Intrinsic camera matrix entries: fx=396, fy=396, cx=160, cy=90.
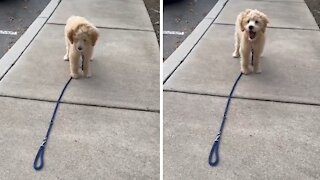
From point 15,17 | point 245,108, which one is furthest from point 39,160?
point 15,17

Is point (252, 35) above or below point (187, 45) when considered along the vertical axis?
above

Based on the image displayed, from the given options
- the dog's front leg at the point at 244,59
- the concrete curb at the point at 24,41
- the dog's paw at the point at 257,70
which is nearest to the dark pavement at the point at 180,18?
the dog's front leg at the point at 244,59

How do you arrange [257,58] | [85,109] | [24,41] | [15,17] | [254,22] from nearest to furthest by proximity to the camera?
[85,109], [254,22], [257,58], [24,41], [15,17]

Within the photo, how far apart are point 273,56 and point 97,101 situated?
2.56 m

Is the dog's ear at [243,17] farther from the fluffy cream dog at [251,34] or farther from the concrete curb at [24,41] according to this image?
the concrete curb at [24,41]

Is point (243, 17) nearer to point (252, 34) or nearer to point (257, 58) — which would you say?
point (252, 34)

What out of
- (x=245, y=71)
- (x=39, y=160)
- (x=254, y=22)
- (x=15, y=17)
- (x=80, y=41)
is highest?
(x=254, y=22)

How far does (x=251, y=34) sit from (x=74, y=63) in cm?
217

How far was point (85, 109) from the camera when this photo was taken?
4.30m

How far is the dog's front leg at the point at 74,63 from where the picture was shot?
15.6 ft

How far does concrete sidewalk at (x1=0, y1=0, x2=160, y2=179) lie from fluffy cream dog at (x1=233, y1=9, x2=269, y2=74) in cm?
115

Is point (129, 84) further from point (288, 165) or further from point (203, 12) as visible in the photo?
point (203, 12)

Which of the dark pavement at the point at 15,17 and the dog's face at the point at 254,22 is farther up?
the dog's face at the point at 254,22

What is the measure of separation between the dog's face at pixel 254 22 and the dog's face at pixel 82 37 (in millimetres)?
1788
